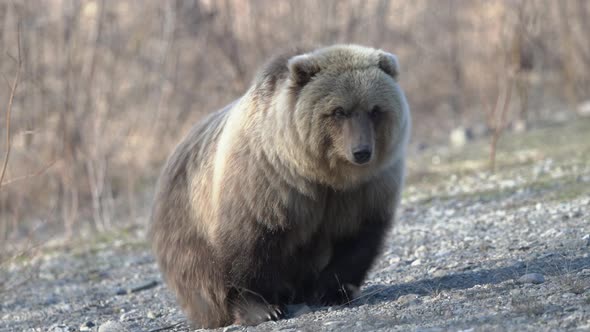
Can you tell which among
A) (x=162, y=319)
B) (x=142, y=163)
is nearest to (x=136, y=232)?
(x=142, y=163)

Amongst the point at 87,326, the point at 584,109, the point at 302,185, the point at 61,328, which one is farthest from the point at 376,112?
the point at 584,109

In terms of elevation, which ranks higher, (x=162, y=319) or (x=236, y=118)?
(x=236, y=118)

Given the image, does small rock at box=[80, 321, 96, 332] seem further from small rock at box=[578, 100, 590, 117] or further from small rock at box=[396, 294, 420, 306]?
small rock at box=[578, 100, 590, 117]

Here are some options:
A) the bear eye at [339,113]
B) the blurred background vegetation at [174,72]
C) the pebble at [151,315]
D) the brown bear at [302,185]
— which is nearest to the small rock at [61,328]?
the pebble at [151,315]

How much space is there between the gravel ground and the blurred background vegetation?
1013 mm

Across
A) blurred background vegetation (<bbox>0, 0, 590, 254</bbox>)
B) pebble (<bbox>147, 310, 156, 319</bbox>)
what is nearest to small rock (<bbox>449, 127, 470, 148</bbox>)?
blurred background vegetation (<bbox>0, 0, 590, 254</bbox>)

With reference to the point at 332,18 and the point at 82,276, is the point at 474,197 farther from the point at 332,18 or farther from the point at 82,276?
the point at 332,18

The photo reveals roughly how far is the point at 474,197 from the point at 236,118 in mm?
5103

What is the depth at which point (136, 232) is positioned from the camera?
38.2 ft

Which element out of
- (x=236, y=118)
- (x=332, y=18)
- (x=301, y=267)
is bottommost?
(x=301, y=267)

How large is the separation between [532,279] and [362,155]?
4.17 ft

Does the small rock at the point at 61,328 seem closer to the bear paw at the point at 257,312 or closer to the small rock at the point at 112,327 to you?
the small rock at the point at 112,327

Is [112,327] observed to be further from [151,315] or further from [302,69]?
[302,69]

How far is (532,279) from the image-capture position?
17.7ft
